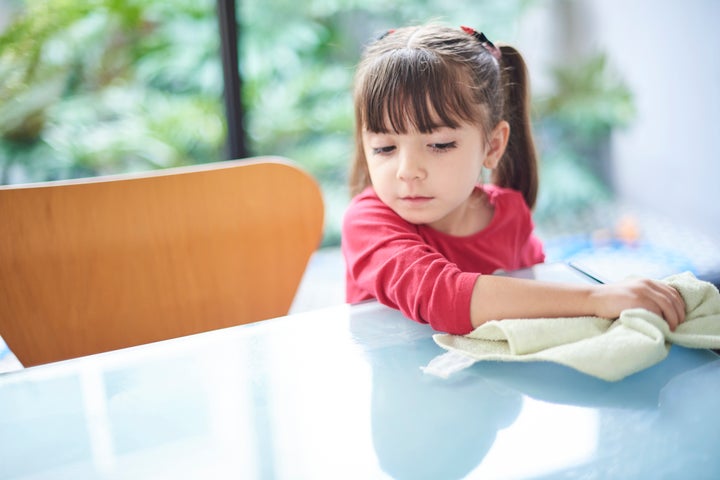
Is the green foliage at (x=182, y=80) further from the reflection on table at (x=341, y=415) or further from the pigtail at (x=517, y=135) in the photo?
the reflection on table at (x=341, y=415)

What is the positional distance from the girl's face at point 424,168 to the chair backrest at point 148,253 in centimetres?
23

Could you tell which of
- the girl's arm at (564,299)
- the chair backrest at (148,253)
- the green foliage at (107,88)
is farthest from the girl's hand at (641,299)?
the green foliage at (107,88)

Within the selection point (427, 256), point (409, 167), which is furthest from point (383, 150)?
point (427, 256)

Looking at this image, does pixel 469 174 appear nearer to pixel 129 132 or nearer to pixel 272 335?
pixel 272 335

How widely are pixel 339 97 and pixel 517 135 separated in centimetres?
167

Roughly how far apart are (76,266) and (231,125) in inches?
46.9

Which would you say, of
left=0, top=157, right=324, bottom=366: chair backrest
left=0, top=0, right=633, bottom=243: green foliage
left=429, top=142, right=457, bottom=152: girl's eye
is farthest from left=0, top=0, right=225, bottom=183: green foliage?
left=429, top=142, right=457, bottom=152: girl's eye

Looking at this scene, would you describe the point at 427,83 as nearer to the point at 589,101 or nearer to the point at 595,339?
the point at 595,339

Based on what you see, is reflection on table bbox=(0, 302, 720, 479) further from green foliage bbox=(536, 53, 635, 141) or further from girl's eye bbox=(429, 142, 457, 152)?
green foliage bbox=(536, 53, 635, 141)

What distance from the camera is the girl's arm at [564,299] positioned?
71cm

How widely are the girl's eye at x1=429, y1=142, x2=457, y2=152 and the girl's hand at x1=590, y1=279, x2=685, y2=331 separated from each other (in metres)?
0.29

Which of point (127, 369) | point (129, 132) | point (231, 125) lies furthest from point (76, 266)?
point (129, 132)

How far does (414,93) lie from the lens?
883 mm

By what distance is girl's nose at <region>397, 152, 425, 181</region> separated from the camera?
882 mm
